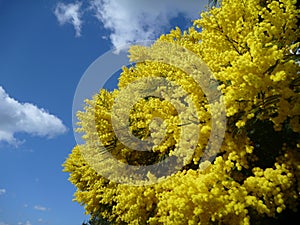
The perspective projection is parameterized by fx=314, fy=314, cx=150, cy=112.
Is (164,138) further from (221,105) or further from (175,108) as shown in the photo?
(221,105)

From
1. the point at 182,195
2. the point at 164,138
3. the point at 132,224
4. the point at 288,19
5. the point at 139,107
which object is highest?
the point at 139,107

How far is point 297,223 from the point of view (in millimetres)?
4133

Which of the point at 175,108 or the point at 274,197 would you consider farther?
the point at 175,108

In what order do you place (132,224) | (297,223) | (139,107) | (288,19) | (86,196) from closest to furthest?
(288,19), (297,223), (132,224), (139,107), (86,196)

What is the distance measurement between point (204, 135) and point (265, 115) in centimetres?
75

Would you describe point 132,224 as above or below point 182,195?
above

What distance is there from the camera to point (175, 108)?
456 cm

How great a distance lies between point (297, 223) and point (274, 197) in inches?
47.8

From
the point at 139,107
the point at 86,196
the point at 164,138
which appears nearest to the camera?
the point at 164,138

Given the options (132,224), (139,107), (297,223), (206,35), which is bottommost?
(297,223)

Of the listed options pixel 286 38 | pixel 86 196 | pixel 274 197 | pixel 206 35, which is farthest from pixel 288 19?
pixel 86 196

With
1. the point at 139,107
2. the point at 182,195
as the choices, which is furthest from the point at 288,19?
the point at 139,107

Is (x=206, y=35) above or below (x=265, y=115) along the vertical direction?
above

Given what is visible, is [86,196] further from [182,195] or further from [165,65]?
[182,195]
